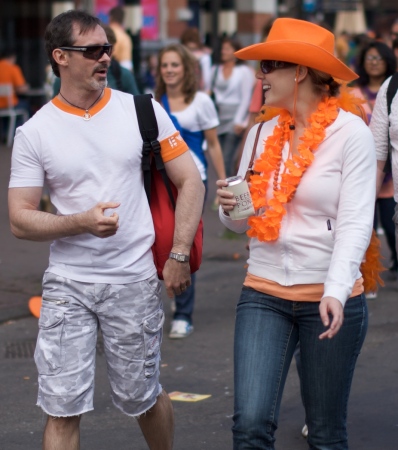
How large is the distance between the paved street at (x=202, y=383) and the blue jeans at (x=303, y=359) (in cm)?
131

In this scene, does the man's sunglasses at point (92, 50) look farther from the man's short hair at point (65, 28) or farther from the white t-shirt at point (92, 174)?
the white t-shirt at point (92, 174)

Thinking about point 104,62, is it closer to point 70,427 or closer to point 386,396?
point 70,427

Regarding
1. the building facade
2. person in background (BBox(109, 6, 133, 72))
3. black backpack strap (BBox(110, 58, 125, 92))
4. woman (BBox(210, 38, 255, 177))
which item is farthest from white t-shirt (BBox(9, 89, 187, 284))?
the building facade

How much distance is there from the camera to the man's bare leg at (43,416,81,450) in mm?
3939

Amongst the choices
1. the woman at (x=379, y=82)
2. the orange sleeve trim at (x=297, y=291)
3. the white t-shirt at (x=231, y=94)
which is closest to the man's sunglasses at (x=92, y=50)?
the orange sleeve trim at (x=297, y=291)

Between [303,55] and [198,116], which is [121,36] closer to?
[198,116]

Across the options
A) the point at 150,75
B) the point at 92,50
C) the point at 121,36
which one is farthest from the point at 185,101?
the point at 150,75

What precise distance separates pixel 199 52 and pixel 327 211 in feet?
42.1

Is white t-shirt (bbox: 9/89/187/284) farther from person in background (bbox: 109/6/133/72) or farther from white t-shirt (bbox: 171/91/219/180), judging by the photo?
person in background (bbox: 109/6/133/72)

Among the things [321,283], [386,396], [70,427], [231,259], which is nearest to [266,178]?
[321,283]

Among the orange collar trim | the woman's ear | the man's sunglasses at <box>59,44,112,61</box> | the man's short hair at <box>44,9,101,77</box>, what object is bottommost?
the orange collar trim

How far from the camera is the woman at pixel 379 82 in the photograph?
27.2 feet

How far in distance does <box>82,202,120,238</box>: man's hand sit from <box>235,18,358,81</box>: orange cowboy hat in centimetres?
Result: 77

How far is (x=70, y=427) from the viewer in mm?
3990
